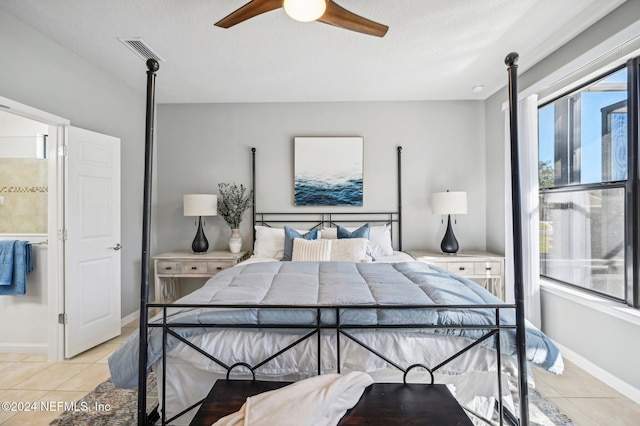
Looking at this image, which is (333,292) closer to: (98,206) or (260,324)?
(260,324)

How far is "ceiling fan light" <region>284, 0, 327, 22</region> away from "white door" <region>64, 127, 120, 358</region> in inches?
88.1

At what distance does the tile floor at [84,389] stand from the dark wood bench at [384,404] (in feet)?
4.24

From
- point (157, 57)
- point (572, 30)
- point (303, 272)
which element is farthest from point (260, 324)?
point (572, 30)

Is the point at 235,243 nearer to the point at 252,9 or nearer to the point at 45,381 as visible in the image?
the point at 45,381

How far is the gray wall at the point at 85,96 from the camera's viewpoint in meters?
2.35

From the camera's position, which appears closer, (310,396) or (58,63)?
(310,396)

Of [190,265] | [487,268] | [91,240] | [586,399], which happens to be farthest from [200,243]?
[586,399]

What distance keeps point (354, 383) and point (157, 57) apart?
309 cm

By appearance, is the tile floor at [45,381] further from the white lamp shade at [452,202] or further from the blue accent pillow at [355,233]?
the white lamp shade at [452,202]

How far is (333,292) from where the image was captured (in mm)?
1833

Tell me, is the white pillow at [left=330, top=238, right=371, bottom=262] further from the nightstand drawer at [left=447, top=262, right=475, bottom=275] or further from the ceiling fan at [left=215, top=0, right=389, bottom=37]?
the ceiling fan at [left=215, top=0, right=389, bottom=37]

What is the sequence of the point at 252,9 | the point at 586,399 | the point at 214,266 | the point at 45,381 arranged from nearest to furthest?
the point at 252,9 < the point at 586,399 < the point at 45,381 < the point at 214,266

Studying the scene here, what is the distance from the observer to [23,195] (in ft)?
10.7

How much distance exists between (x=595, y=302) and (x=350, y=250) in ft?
6.38
